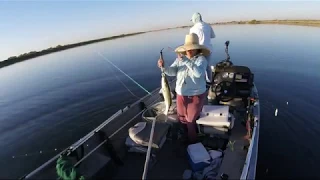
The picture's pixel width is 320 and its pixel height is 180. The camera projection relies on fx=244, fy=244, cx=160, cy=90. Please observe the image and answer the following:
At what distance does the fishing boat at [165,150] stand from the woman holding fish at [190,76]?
10.5 inches

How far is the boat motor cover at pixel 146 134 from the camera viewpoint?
4.50m

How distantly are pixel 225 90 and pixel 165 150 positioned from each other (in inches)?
96.3

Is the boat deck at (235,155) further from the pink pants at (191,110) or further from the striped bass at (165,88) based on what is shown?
the striped bass at (165,88)

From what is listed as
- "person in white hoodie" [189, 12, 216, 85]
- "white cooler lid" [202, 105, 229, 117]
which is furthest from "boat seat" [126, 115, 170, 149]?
"person in white hoodie" [189, 12, 216, 85]

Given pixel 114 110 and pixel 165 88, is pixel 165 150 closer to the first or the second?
pixel 165 88

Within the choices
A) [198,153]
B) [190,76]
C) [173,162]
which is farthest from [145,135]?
[190,76]

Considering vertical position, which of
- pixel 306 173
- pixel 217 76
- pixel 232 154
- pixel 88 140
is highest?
pixel 217 76

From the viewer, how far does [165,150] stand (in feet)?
16.6

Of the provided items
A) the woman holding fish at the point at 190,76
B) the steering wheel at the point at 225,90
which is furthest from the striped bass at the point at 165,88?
the steering wheel at the point at 225,90

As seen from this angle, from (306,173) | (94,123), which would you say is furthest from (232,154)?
(94,123)

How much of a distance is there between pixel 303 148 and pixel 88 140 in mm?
5423

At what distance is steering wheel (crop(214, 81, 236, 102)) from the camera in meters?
6.41

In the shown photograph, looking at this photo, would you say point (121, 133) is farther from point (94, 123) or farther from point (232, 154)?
point (94, 123)

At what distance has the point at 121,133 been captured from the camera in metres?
5.37
